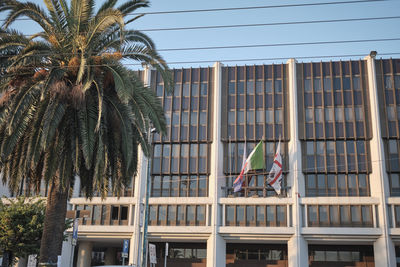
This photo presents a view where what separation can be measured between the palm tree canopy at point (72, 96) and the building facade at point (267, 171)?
28.5 metres

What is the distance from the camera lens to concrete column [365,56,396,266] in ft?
145

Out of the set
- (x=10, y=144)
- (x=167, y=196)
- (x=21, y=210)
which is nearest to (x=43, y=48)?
(x=10, y=144)

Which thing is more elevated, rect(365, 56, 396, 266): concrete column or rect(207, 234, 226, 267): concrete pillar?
rect(365, 56, 396, 266): concrete column

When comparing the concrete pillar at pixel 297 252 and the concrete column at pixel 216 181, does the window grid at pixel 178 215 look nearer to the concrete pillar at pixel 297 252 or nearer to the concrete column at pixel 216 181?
the concrete column at pixel 216 181

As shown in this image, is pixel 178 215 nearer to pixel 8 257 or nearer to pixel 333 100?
pixel 8 257

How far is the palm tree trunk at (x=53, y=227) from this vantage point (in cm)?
1808

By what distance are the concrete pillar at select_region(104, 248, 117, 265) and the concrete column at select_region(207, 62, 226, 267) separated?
15.9m

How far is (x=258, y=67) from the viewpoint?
168 feet

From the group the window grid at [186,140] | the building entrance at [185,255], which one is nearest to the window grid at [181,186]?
the window grid at [186,140]

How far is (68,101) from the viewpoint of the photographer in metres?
18.7

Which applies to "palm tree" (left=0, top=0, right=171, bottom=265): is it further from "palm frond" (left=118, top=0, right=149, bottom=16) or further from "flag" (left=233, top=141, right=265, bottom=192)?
"flag" (left=233, top=141, right=265, bottom=192)

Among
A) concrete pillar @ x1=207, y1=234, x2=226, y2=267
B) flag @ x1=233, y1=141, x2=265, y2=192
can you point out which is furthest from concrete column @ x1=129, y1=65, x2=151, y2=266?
flag @ x1=233, y1=141, x2=265, y2=192

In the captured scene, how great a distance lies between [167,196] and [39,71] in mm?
31461

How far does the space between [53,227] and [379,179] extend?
36.2 metres
